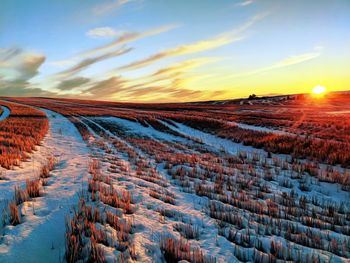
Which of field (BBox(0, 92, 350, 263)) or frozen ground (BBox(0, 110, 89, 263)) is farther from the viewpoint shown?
field (BBox(0, 92, 350, 263))

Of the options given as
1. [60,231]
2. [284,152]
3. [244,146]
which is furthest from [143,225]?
[244,146]

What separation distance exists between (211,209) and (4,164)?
722cm

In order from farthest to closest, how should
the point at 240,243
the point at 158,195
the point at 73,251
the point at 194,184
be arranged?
the point at 194,184 < the point at 158,195 < the point at 240,243 < the point at 73,251

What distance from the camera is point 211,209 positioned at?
6.13 meters

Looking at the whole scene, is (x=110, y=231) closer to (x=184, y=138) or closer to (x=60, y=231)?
(x=60, y=231)

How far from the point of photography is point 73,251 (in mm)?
3852

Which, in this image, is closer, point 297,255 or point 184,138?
point 297,255

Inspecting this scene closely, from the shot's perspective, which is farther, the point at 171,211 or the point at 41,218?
the point at 171,211

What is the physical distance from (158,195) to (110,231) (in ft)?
8.28

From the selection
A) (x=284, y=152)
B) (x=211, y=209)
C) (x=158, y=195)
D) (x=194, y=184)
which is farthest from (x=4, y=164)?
(x=284, y=152)

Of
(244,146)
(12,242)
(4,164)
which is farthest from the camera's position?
(244,146)

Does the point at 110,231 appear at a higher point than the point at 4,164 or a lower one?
lower

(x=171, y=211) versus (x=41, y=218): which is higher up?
(x=41, y=218)

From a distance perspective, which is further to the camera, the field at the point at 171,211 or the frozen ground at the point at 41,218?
the field at the point at 171,211
